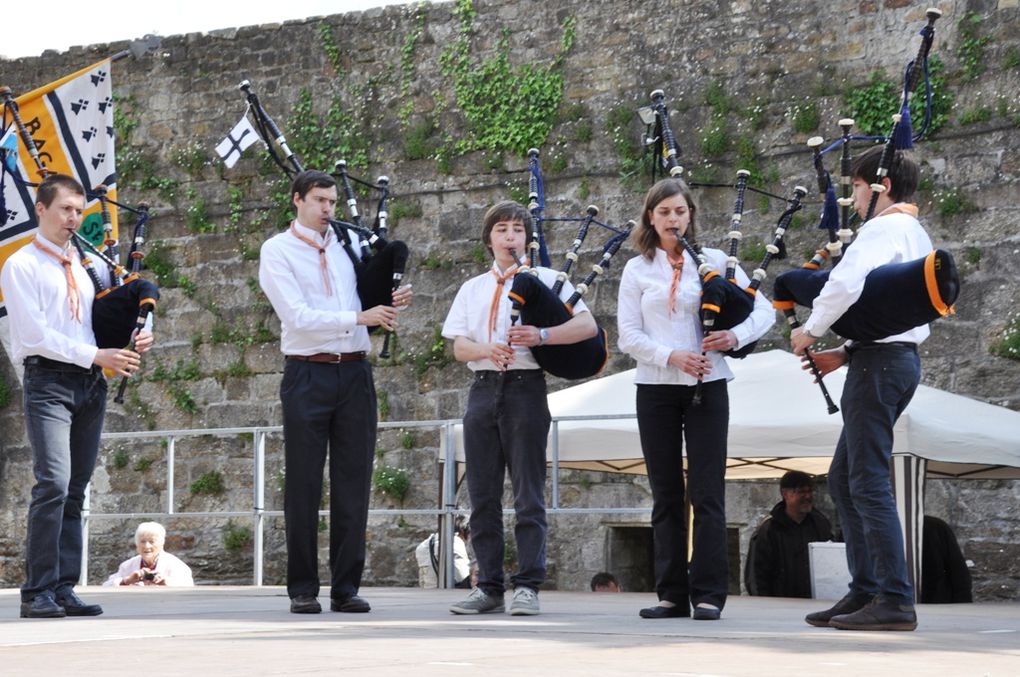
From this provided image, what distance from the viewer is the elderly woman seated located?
864 centimetres

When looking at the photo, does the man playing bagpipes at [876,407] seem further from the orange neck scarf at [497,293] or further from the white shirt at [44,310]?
the white shirt at [44,310]

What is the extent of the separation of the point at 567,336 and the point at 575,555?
505cm

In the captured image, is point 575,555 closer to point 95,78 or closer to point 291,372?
point 95,78

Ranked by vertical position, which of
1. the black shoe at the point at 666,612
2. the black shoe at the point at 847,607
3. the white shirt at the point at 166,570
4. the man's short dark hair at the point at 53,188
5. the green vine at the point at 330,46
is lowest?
the white shirt at the point at 166,570

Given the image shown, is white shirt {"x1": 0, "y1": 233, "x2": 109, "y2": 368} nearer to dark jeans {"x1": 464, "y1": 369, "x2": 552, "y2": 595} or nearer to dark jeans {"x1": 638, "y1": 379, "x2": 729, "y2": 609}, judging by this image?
dark jeans {"x1": 464, "y1": 369, "x2": 552, "y2": 595}

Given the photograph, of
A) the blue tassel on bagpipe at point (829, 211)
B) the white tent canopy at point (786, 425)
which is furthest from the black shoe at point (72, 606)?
the white tent canopy at point (786, 425)

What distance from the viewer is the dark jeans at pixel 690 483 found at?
481 cm

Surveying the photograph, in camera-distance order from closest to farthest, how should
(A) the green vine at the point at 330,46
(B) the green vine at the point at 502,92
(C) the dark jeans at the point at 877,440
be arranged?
(C) the dark jeans at the point at 877,440
(B) the green vine at the point at 502,92
(A) the green vine at the point at 330,46

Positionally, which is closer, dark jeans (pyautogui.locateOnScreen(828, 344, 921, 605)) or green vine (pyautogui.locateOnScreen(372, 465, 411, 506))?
dark jeans (pyautogui.locateOnScreen(828, 344, 921, 605))

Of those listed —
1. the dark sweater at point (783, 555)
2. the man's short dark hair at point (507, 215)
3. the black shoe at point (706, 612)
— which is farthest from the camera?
the dark sweater at point (783, 555)

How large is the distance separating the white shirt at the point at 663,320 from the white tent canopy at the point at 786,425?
2016 millimetres

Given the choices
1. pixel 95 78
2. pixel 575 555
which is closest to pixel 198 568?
pixel 575 555

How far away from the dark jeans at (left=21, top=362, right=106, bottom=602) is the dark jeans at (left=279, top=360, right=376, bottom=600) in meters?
0.67

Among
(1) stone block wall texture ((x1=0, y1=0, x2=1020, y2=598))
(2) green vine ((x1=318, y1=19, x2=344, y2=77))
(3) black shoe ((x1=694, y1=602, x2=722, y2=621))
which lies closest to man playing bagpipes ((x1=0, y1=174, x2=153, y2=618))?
(3) black shoe ((x1=694, y1=602, x2=722, y2=621))
